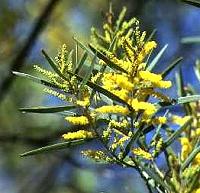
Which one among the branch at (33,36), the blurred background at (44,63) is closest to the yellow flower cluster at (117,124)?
the blurred background at (44,63)

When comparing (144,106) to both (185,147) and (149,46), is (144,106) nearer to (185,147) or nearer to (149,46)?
(149,46)

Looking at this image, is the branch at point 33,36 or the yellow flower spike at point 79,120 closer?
the yellow flower spike at point 79,120

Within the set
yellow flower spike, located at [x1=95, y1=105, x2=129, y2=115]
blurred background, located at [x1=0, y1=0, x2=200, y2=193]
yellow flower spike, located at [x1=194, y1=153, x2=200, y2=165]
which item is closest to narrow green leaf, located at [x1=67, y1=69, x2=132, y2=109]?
yellow flower spike, located at [x1=95, y1=105, x2=129, y2=115]

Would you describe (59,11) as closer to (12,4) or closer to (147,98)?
(12,4)

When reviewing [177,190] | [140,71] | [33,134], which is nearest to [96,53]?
[140,71]

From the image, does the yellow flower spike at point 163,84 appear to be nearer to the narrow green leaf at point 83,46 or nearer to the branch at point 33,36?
the narrow green leaf at point 83,46

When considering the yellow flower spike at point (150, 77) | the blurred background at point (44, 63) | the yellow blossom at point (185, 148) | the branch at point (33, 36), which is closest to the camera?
the yellow flower spike at point (150, 77)

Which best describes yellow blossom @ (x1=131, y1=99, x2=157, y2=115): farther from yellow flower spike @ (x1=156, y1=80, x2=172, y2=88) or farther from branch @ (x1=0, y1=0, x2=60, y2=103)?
branch @ (x1=0, y1=0, x2=60, y2=103)

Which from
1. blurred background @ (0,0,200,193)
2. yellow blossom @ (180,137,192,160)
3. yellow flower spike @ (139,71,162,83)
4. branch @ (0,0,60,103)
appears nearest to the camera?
yellow flower spike @ (139,71,162,83)

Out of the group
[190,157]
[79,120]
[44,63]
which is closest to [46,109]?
[79,120]
